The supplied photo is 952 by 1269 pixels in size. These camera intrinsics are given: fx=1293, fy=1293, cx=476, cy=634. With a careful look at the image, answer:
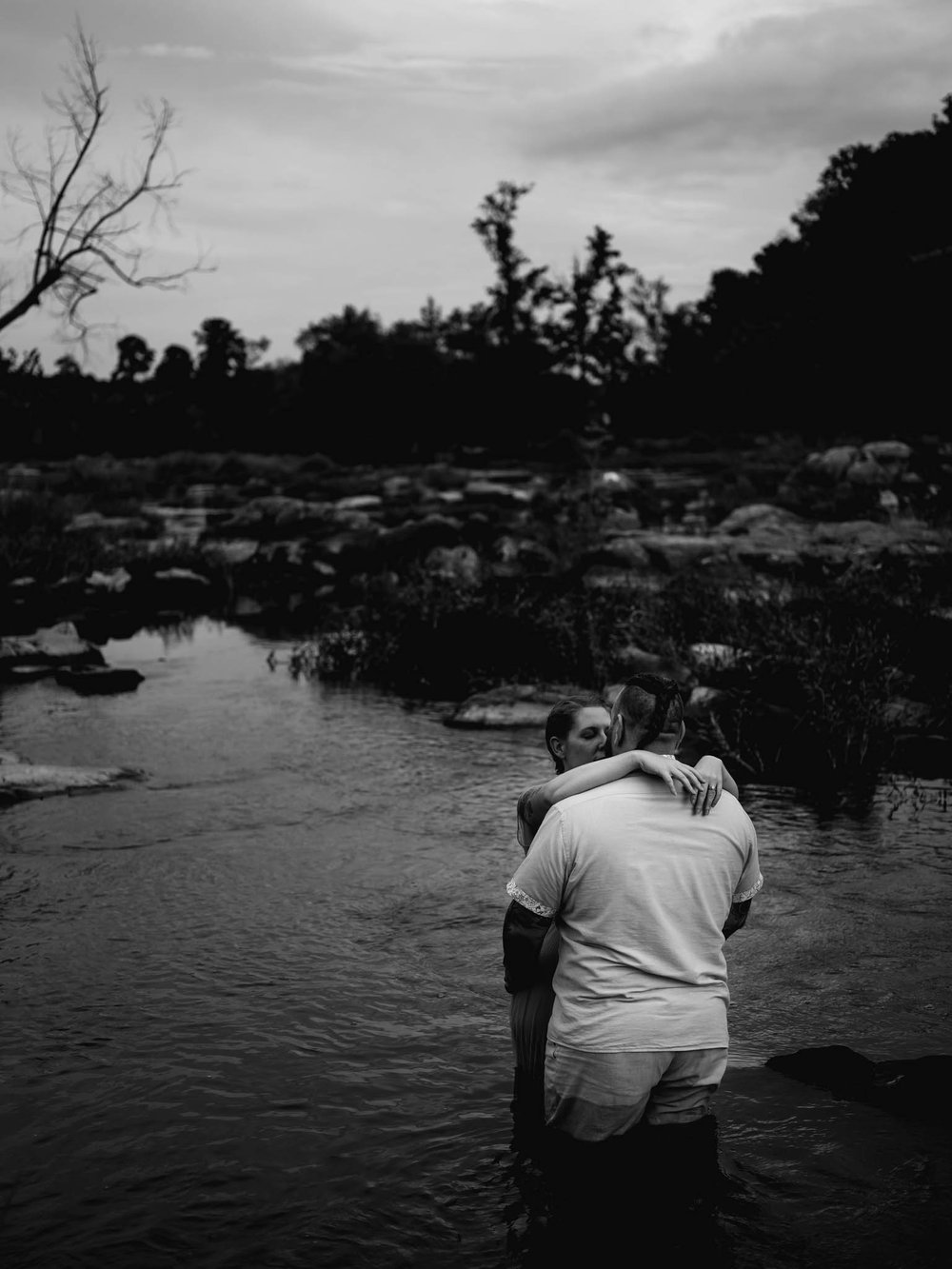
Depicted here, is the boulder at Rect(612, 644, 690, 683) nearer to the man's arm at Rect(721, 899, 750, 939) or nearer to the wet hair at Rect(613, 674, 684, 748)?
the man's arm at Rect(721, 899, 750, 939)

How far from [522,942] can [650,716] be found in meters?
0.79

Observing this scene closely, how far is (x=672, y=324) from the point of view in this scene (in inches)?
3253

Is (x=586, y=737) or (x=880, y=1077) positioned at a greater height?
(x=586, y=737)

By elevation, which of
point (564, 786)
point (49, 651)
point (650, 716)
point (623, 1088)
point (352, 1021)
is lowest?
point (352, 1021)

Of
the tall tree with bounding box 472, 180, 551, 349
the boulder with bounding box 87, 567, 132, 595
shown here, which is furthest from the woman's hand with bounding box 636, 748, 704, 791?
the tall tree with bounding box 472, 180, 551, 349

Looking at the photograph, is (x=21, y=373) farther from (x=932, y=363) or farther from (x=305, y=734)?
(x=932, y=363)

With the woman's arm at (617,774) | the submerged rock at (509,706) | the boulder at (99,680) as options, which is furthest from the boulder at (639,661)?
the woman's arm at (617,774)

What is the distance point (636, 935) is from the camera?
3674 millimetres

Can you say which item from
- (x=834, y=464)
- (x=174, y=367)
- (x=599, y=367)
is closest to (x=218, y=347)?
(x=174, y=367)

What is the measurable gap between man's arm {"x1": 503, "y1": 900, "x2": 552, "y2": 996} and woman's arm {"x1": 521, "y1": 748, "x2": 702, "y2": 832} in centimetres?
36

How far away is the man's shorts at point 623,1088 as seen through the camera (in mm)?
3672

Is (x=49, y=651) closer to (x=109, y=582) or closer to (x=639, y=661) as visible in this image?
(x=109, y=582)

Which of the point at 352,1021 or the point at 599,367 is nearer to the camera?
the point at 352,1021

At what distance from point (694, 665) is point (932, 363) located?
3132 cm
